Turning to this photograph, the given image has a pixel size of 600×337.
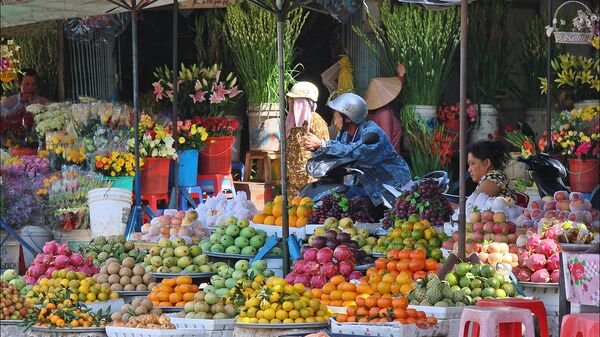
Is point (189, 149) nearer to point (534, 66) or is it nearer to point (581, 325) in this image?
point (534, 66)

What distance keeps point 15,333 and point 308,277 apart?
1897 mm

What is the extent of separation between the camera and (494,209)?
770 cm

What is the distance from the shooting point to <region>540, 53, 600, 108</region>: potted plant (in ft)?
38.3

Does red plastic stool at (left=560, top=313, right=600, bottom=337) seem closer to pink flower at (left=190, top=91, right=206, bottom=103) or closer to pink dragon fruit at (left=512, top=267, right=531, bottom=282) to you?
pink dragon fruit at (left=512, top=267, right=531, bottom=282)

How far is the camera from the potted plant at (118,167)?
10.8m

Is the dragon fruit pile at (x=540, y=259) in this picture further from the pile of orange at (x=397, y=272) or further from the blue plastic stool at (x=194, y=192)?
the blue plastic stool at (x=194, y=192)

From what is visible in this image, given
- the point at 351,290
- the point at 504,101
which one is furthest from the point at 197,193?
the point at 351,290

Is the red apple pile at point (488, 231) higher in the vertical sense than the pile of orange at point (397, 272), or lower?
higher

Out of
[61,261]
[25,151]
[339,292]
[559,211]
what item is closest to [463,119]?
[339,292]

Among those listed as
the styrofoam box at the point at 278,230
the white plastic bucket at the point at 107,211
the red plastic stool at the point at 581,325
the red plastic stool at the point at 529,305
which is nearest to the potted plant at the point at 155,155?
the white plastic bucket at the point at 107,211

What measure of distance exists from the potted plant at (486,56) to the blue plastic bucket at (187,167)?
3.17 m

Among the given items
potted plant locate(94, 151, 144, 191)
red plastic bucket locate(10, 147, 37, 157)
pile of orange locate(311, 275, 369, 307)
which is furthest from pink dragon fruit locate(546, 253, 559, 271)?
red plastic bucket locate(10, 147, 37, 157)

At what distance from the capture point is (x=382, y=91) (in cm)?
1238

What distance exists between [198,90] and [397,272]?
230 inches
